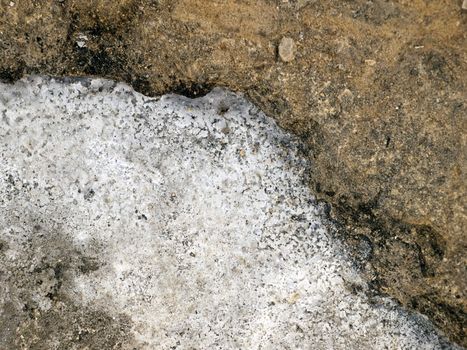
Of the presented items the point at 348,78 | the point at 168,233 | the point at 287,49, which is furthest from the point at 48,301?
the point at 348,78

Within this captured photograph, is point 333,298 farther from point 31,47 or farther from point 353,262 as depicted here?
point 31,47

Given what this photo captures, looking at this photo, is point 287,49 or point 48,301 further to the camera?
point 48,301

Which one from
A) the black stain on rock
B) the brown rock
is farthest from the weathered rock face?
the black stain on rock

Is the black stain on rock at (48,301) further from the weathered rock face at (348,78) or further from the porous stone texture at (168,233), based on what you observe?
the weathered rock face at (348,78)

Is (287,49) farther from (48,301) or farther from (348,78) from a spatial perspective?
(48,301)

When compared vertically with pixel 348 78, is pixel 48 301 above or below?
below

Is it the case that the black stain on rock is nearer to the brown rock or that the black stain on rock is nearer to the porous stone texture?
the porous stone texture

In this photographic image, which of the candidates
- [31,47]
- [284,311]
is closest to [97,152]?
[31,47]
